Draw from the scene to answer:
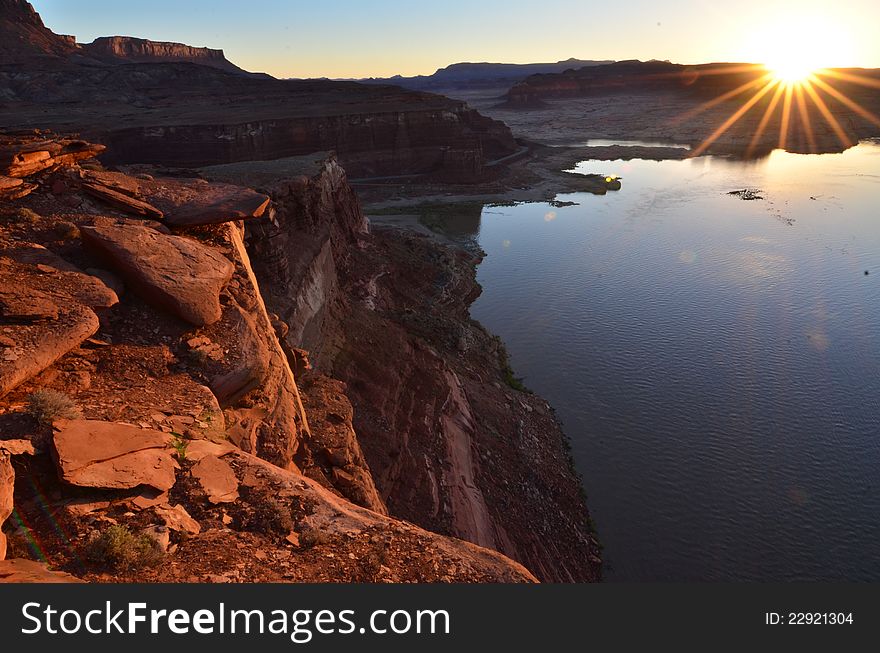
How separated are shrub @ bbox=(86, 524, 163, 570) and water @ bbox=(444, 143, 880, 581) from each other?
14651mm

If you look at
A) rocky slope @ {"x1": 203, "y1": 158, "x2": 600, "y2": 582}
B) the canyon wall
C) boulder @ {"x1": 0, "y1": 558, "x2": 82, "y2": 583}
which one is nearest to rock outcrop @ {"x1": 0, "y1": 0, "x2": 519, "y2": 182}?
the canyon wall

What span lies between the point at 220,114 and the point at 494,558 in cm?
6489

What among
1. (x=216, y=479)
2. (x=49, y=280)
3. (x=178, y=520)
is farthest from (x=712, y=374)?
(x=49, y=280)

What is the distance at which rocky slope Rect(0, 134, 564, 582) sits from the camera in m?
6.73

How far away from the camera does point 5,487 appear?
21.0 ft

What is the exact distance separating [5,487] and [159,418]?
2.26 metres

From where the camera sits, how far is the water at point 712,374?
17.8 m

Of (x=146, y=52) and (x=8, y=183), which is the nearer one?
(x=8, y=183)

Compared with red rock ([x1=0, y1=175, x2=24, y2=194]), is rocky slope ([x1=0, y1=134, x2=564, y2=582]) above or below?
below

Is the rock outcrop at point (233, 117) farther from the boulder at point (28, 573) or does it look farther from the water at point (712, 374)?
the boulder at point (28, 573)

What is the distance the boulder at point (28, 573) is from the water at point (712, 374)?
50.5ft

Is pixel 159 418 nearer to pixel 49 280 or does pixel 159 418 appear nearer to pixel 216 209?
pixel 49 280

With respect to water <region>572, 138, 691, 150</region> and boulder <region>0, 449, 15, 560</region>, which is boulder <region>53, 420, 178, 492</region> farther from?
water <region>572, 138, 691, 150</region>

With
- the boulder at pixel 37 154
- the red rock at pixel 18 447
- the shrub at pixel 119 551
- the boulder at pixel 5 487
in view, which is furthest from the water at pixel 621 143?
the shrub at pixel 119 551
